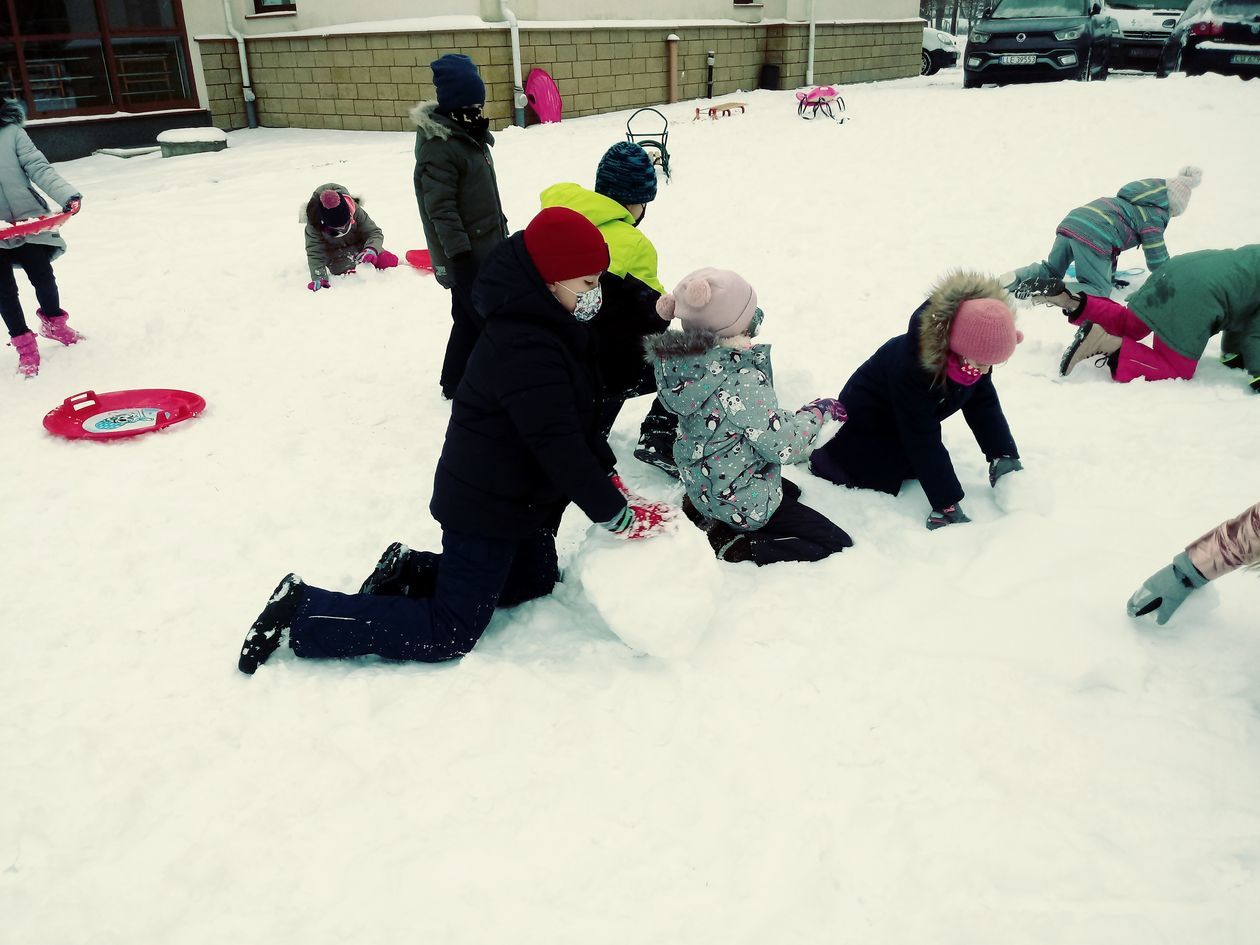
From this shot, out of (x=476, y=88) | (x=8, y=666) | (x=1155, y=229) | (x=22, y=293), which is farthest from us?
(x=22, y=293)

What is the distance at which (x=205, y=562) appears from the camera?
3.21 metres

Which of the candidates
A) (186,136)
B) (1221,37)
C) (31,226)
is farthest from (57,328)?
(1221,37)

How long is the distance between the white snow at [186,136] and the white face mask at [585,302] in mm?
11777

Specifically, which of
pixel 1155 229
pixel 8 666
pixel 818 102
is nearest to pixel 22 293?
pixel 8 666

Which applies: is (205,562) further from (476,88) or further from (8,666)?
(476,88)

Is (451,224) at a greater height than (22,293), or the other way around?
(451,224)

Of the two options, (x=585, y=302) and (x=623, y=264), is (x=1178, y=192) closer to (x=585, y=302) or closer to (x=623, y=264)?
(x=623, y=264)

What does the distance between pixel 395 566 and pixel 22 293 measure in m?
5.18

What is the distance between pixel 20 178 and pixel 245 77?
10.6 meters

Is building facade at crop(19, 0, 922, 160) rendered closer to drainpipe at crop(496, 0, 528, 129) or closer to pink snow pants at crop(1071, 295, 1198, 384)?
drainpipe at crop(496, 0, 528, 129)

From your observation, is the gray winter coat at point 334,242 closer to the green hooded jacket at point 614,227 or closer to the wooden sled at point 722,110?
the green hooded jacket at point 614,227

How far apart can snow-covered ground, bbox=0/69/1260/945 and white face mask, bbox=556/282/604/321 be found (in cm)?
70

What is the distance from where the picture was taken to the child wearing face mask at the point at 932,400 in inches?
118

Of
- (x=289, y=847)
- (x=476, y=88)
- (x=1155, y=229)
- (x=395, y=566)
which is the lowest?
(x=289, y=847)
